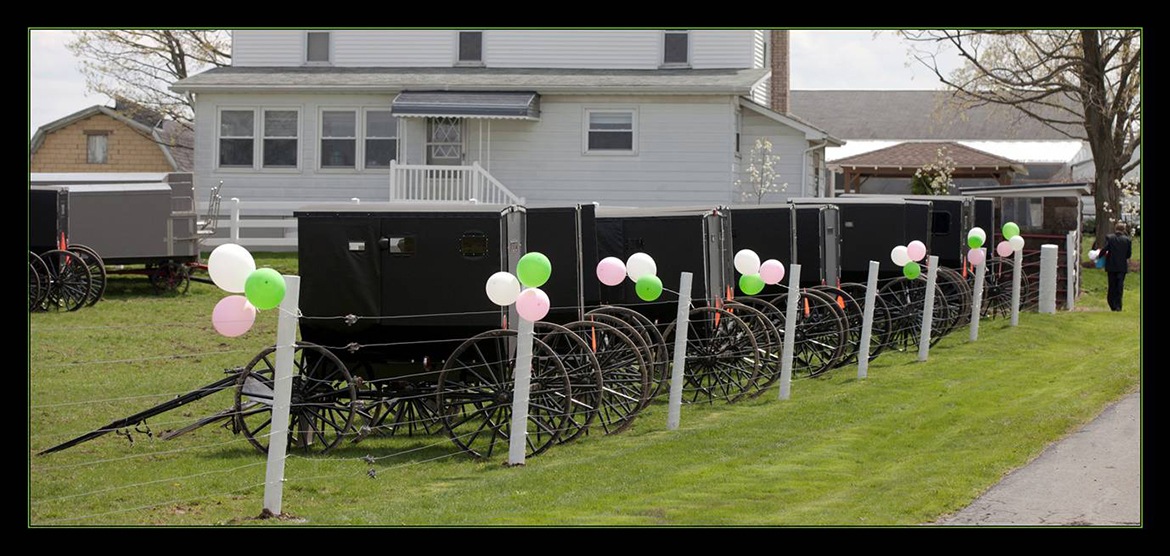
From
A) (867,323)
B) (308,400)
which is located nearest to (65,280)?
(308,400)

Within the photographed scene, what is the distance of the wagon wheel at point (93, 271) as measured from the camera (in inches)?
833

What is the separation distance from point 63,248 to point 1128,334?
55.0 ft

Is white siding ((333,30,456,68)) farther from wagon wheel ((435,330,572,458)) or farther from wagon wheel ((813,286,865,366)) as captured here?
wagon wheel ((435,330,572,458))

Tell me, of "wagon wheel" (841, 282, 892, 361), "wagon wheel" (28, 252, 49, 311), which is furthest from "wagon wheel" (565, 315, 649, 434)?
"wagon wheel" (28, 252, 49, 311)

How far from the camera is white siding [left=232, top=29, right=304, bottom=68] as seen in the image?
33969mm

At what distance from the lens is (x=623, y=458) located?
38.3 feet

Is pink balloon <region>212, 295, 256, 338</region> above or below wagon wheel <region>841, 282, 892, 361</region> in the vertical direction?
above

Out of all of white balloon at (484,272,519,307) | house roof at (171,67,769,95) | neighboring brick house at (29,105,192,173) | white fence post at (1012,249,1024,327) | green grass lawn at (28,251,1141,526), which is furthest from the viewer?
neighboring brick house at (29,105,192,173)

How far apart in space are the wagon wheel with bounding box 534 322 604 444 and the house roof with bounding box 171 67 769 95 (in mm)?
18631

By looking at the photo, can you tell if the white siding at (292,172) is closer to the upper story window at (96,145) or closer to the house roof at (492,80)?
the house roof at (492,80)

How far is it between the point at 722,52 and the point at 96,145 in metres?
32.0

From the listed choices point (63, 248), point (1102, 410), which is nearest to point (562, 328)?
point (1102, 410)

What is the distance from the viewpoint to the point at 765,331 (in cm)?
1562

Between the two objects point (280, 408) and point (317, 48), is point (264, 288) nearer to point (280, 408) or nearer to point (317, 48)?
point (280, 408)
